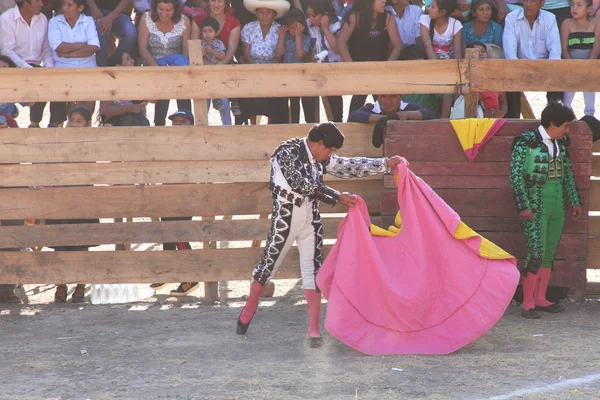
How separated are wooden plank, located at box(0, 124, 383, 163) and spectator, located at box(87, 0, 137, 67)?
4.57 feet

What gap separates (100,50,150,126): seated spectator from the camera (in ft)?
29.6

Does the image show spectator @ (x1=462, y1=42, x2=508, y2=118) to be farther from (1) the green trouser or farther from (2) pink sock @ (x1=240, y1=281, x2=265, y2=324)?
(2) pink sock @ (x1=240, y1=281, x2=265, y2=324)

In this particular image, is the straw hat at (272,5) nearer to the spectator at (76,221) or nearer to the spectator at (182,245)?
the spectator at (182,245)

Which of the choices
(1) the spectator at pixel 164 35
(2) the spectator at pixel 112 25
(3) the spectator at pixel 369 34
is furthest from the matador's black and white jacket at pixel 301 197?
(2) the spectator at pixel 112 25

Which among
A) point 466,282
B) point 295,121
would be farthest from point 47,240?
point 466,282

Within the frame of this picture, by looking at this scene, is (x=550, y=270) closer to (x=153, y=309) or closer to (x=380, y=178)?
(x=380, y=178)

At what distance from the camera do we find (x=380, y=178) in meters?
8.26

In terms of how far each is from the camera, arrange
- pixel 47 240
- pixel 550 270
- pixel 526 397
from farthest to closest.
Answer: pixel 47 240 < pixel 550 270 < pixel 526 397

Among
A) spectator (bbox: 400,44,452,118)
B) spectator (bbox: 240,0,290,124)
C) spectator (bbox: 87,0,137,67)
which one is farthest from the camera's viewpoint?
spectator (bbox: 87,0,137,67)

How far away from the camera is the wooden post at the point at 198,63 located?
8.16 meters

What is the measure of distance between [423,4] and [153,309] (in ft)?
14.6

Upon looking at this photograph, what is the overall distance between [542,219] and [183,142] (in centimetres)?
306

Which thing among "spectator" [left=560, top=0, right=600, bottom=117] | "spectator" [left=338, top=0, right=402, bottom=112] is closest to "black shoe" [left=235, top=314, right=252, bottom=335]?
"spectator" [left=338, top=0, right=402, bottom=112]

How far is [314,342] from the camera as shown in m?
7.02
